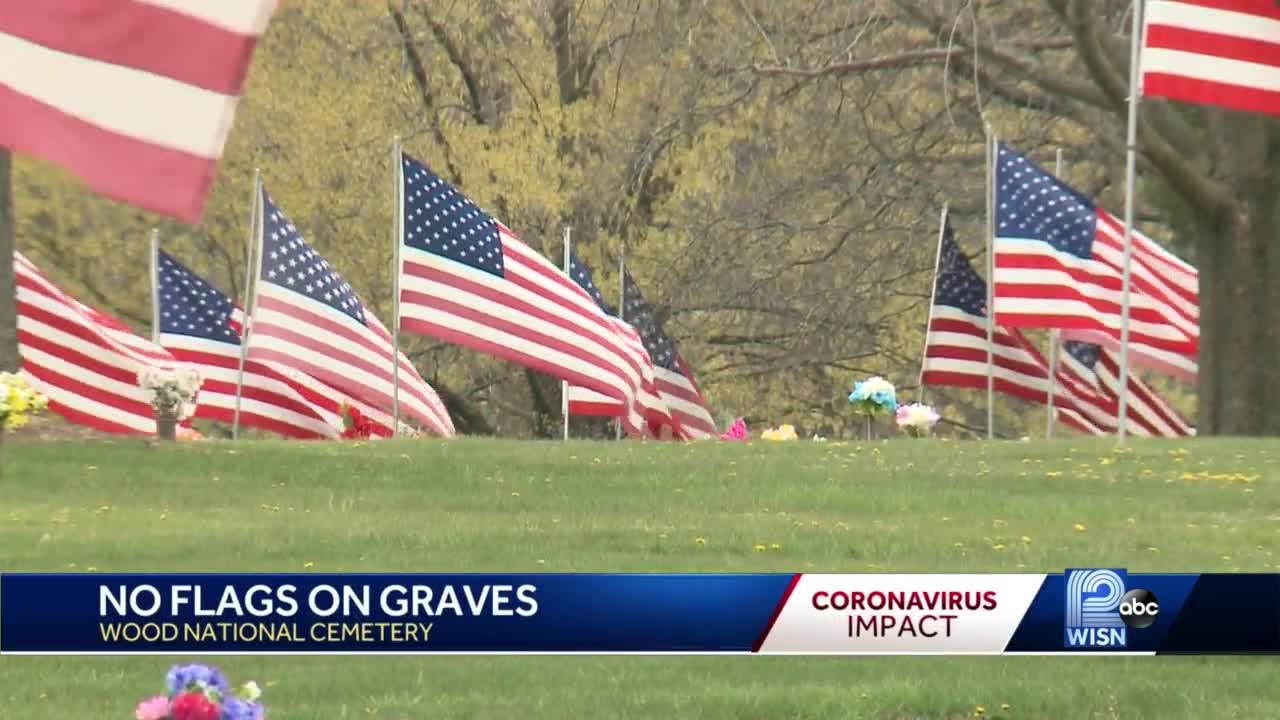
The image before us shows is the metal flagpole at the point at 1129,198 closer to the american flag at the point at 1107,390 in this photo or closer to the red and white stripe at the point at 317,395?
the american flag at the point at 1107,390

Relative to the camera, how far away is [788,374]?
36.7 m

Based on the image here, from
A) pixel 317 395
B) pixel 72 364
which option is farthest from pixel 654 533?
pixel 317 395

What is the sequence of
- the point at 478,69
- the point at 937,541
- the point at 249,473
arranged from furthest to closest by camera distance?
the point at 478,69 < the point at 249,473 < the point at 937,541

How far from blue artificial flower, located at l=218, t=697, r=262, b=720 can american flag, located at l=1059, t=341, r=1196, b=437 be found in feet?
61.8

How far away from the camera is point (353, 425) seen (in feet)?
75.3

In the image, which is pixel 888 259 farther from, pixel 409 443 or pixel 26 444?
pixel 26 444

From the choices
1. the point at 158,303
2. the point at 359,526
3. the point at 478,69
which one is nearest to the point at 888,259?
the point at 478,69

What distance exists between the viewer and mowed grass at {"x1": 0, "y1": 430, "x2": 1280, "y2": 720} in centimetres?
879

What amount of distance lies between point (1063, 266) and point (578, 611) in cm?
1439

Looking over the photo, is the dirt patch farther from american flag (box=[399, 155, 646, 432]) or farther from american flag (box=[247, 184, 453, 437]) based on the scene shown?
american flag (box=[399, 155, 646, 432])

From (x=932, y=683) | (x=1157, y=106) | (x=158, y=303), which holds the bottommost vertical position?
(x=932, y=683)

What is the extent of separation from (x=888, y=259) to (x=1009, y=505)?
19163 millimetres

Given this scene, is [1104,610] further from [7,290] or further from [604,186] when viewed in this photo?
[604,186]

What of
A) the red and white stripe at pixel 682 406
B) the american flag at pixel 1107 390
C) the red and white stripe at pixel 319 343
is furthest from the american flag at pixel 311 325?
the american flag at pixel 1107 390
